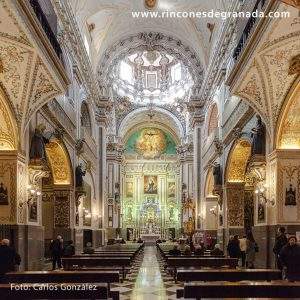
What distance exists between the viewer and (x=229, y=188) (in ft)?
71.7

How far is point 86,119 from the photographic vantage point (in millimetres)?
28969

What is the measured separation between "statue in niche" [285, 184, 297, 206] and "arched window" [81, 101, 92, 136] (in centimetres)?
1464

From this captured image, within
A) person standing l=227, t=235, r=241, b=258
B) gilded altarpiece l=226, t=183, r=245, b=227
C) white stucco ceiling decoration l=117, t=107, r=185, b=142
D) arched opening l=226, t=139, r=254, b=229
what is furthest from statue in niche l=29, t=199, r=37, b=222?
white stucco ceiling decoration l=117, t=107, r=185, b=142

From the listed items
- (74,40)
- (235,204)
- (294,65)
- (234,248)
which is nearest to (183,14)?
(74,40)

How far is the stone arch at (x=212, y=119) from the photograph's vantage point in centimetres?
2768

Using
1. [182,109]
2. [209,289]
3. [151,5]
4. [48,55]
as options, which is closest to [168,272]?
[48,55]

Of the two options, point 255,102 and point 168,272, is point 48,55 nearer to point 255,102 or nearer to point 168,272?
point 255,102

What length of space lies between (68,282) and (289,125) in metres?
7.65

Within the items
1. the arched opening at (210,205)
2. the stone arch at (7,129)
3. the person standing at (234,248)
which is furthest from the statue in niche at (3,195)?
the arched opening at (210,205)

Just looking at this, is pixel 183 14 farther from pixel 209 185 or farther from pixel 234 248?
pixel 234 248

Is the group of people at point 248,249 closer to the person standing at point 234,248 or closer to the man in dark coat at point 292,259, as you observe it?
the person standing at point 234,248

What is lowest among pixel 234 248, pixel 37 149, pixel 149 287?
pixel 149 287

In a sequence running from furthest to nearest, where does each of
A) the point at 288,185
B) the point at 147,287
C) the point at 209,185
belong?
the point at 209,185 → the point at 288,185 → the point at 147,287

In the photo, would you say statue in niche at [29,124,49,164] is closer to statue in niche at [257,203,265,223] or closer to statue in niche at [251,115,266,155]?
statue in niche at [251,115,266,155]
